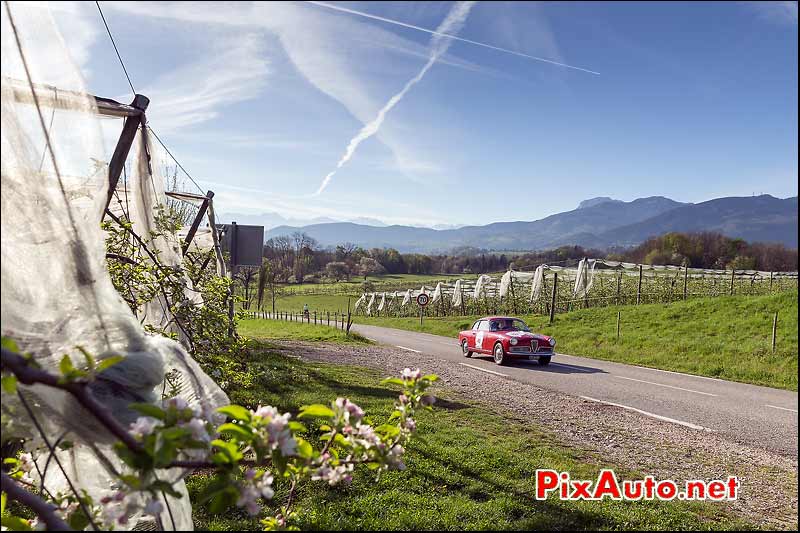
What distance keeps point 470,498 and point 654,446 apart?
2.96m

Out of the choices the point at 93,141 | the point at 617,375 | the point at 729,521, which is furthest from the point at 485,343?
the point at 93,141

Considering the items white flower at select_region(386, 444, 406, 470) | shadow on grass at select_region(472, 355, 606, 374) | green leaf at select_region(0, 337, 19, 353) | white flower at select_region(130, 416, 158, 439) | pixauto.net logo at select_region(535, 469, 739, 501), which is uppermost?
green leaf at select_region(0, 337, 19, 353)

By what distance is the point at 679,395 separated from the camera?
9.30m

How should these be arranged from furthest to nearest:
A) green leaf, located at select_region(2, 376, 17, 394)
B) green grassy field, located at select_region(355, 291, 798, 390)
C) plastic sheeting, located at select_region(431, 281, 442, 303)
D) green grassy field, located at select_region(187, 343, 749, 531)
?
plastic sheeting, located at select_region(431, 281, 442, 303) → green grassy field, located at select_region(355, 291, 798, 390) → green grassy field, located at select_region(187, 343, 749, 531) → green leaf, located at select_region(2, 376, 17, 394)

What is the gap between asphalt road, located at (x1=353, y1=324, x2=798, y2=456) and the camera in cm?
702

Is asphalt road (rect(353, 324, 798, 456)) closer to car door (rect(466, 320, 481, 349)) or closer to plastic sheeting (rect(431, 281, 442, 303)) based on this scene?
car door (rect(466, 320, 481, 349))

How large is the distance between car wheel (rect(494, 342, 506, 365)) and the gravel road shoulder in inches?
138

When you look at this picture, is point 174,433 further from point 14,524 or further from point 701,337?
point 701,337

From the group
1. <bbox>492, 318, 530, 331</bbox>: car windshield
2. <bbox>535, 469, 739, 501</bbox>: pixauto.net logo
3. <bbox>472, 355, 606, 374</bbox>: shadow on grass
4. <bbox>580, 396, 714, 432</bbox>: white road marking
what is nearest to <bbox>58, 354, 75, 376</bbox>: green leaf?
<bbox>535, 469, 739, 501</bbox>: pixauto.net logo

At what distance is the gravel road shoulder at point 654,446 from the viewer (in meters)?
4.55

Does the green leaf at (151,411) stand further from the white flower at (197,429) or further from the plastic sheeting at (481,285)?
the plastic sheeting at (481,285)

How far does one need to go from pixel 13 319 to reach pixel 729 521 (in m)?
4.67

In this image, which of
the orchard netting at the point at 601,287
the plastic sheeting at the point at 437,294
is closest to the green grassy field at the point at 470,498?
the orchard netting at the point at 601,287

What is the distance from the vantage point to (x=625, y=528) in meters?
3.70
